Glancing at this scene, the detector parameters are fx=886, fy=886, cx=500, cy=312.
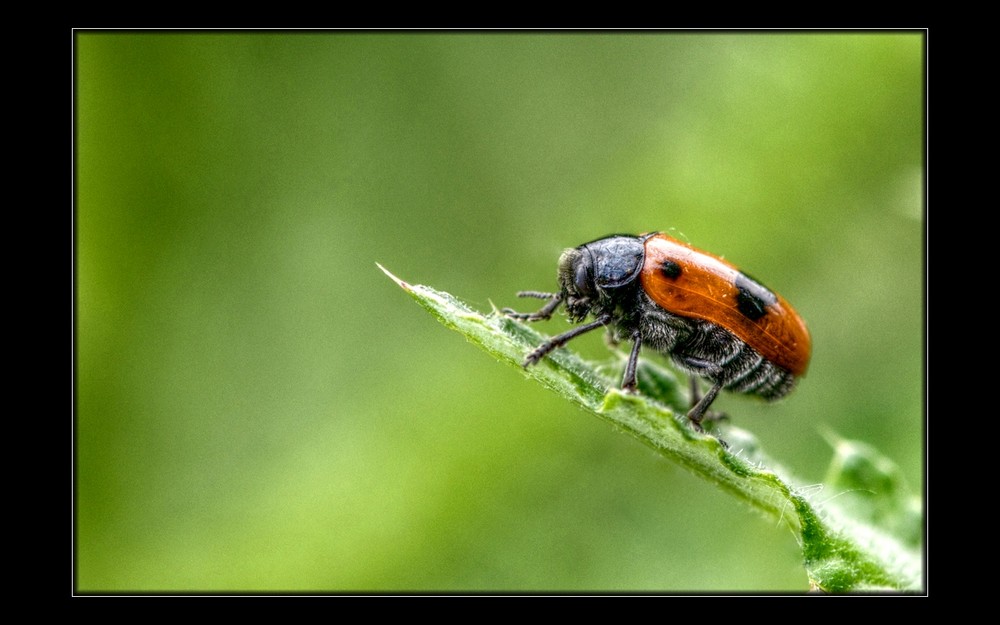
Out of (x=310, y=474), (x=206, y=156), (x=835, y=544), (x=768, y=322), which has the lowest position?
(x=835, y=544)

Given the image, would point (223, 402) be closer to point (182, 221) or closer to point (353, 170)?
point (182, 221)

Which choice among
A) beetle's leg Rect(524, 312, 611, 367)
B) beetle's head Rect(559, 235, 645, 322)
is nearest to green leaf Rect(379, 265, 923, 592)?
beetle's leg Rect(524, 312, 611, 367)

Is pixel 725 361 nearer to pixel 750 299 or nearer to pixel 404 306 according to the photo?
pixel 750 299

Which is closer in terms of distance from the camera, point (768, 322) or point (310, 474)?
point (768, 322)

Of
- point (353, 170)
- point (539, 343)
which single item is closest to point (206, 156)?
point (353, 170)

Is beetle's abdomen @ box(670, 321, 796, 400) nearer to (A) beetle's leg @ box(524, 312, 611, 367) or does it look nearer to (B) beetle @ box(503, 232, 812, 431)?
(B) beetle @ box(503, 232, 812, 431)

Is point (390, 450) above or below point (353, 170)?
below

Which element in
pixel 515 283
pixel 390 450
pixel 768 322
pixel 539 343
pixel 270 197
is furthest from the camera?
pixel 270 197
